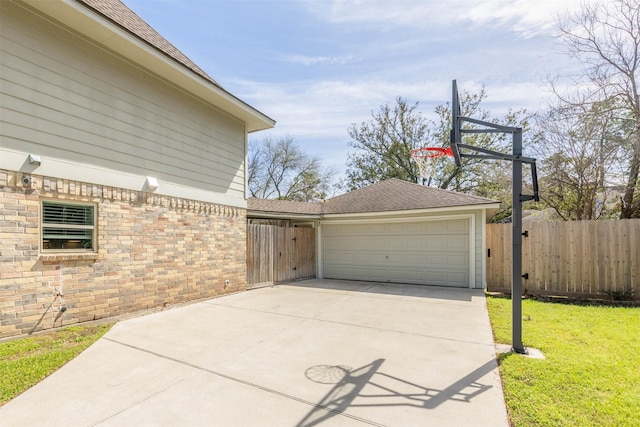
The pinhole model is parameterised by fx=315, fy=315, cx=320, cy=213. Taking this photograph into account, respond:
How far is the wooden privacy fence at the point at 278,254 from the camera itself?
9.43 meters

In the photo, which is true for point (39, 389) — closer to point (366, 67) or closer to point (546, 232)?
point (546, 232)

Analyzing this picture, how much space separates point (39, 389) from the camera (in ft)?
10.3

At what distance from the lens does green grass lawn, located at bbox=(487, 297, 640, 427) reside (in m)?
2.65

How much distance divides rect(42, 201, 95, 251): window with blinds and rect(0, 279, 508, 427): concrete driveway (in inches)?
64.1

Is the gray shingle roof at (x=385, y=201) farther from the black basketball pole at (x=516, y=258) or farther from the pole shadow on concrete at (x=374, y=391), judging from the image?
the pole shadow on concrete at (x=374, y=391)

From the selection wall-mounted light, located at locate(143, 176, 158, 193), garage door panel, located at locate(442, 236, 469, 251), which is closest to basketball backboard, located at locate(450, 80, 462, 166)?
garage door panel, located at locate(442, 236, 469, 251)

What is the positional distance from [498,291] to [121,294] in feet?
30.3

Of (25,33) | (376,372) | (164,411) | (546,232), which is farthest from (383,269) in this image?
(25,33)

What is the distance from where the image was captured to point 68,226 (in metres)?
5.27

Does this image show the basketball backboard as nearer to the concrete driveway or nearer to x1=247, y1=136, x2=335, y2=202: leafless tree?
the concrete driveway

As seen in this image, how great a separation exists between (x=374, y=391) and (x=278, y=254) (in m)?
7.52

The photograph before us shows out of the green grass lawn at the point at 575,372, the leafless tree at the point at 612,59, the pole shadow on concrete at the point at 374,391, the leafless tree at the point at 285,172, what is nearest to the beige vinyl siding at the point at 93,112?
the pole shadow on concrete at the point at 374,391

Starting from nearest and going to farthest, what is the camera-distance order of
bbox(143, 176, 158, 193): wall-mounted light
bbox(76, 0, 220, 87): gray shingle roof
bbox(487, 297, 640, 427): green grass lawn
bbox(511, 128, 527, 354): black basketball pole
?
bbox(487, 297, 640, 427): green grass lawn
bbox(511, 128, 527, 354): black basketball pole
bbox(76, 0, 220, 87): gray shingle roof
bbox(143, 176, 158, 193): wall-mounted light

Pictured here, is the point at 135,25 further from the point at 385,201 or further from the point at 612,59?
the point at 612,59
